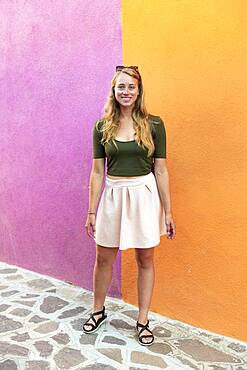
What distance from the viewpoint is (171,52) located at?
295 centimetres

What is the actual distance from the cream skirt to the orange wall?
1.07ft

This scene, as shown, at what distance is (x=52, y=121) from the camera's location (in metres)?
3.84

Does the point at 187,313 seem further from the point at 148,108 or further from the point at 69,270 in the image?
the point at 148,108

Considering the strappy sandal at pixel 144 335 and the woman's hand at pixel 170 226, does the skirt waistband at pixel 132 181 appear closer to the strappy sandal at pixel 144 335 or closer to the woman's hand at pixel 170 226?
the woman's hand at pixel 170 226

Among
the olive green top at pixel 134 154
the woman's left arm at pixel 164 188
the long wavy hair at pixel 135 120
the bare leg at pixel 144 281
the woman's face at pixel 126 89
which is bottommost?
the bare leg at pixel 144 281

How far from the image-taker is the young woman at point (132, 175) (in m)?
2.73

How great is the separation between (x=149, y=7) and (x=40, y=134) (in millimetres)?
1530

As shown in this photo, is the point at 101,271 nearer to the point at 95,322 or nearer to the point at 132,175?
the point at 95,322

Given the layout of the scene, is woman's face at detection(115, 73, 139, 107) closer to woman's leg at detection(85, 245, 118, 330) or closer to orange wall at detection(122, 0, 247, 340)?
orange wall at detection(122, 0, 247, 340)

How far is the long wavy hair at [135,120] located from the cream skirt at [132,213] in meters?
0.23

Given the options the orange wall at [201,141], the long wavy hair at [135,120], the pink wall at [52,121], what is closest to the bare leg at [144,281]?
the orange wall at [201,141]

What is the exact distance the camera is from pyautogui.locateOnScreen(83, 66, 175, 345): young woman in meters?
2.73

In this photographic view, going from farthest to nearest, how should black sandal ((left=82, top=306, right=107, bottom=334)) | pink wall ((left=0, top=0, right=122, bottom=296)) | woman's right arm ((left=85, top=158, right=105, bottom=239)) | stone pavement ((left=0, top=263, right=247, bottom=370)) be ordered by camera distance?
pink wall ((left=0, top=0, right=122, bottom=296)) < black sandal ((left=82, top=306, right=107, bottom=334)) < woman's right arm ((left=85, top=158, right=105, bottom=239)) < stone pavement ((left=0, top=263, right=247, bottom=370))

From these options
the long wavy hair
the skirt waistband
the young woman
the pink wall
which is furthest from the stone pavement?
the long wavy hair
